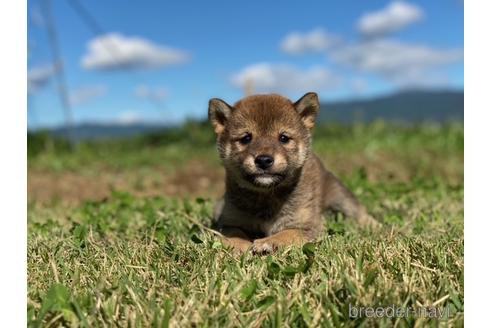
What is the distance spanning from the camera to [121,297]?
2.49 metres

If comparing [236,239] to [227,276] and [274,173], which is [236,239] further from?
[227,276]

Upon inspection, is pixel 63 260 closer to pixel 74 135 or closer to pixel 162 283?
pixel 162 283

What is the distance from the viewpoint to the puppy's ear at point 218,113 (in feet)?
13.7

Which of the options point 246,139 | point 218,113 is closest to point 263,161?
point 246,139

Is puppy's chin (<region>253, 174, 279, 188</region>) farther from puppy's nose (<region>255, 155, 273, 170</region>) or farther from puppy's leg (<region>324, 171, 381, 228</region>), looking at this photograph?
puppy's leg (<region>324, 171, 381, 228</region>)

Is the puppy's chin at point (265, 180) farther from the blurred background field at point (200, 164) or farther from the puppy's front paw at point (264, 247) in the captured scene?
the blurred background field at point (200, 164)

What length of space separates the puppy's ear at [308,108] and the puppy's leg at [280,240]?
35.6 inches

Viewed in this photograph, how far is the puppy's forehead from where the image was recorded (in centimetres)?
395

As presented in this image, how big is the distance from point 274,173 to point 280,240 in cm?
46

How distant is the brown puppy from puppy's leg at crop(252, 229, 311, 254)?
1 cm

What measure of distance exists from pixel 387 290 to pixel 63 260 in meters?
1.88
